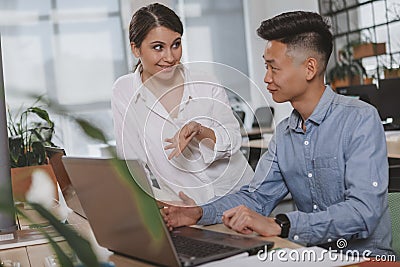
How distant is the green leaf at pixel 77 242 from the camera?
442 millimetres

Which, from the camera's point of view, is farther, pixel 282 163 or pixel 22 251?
pixel 282 163

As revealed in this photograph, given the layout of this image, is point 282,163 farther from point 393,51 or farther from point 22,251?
point 393,51

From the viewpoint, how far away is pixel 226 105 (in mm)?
1908

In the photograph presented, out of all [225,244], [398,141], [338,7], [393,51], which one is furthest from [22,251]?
[338,7]

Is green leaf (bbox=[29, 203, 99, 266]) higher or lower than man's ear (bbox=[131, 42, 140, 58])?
lower

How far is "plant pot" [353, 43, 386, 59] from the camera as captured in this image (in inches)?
300

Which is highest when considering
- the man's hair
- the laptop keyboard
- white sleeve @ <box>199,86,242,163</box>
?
the man's hair

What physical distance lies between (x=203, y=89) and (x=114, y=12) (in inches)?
272

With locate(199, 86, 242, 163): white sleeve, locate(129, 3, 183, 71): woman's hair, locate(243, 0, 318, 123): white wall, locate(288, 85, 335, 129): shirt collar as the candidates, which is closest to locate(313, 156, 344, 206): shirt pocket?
locate(288, 85, 335, 129): shirt collar

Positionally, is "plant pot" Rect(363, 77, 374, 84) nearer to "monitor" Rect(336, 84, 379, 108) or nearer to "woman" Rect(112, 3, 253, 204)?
"monitor" Rect(336, 84, 379, 108)

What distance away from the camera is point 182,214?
1.69 m

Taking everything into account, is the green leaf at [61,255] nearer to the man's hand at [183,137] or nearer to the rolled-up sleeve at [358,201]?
the rolled-up sleeve at [358,201]

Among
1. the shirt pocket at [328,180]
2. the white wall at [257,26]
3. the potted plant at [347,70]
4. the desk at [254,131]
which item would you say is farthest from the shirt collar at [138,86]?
the white wall at [257,26]

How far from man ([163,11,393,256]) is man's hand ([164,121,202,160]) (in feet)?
0.57
